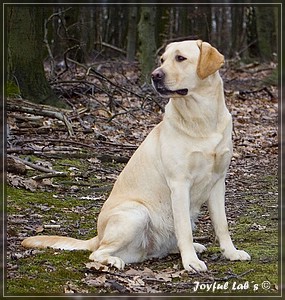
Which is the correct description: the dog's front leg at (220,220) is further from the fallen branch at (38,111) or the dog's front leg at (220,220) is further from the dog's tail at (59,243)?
the fallen branch at (38,111)

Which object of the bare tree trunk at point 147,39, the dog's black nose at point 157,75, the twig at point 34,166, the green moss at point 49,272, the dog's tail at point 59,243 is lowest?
the green moss at point 49,272

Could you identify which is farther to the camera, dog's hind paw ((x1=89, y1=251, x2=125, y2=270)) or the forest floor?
dog's hind paw ((x1=89, y1=251, x2=125, y2=270))

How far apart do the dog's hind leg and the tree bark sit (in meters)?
6.27

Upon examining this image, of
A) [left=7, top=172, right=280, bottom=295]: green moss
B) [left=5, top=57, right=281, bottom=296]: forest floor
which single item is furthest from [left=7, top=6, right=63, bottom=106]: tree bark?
[left=7, top=172, right=280, bottom=295]: green moss

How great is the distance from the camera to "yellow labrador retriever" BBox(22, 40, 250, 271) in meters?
4.63

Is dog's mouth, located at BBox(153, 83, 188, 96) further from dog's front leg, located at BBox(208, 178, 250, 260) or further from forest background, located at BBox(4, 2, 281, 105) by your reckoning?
forest background, located at BBox(4, 2, 281, 105)

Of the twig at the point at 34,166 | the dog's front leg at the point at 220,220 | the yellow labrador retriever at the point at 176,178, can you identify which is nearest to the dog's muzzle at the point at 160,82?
the yellow labrador retriever at the point at 176,178

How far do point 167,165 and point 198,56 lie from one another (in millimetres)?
805

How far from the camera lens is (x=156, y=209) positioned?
15.9 feet

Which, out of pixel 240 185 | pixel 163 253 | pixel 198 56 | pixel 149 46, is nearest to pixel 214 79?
pixel 198 56

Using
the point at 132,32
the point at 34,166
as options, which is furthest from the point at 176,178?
the point at 132,32

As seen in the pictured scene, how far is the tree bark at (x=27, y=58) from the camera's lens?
10.8 m

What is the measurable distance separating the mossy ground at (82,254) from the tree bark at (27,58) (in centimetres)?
399

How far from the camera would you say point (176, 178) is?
183 inches
